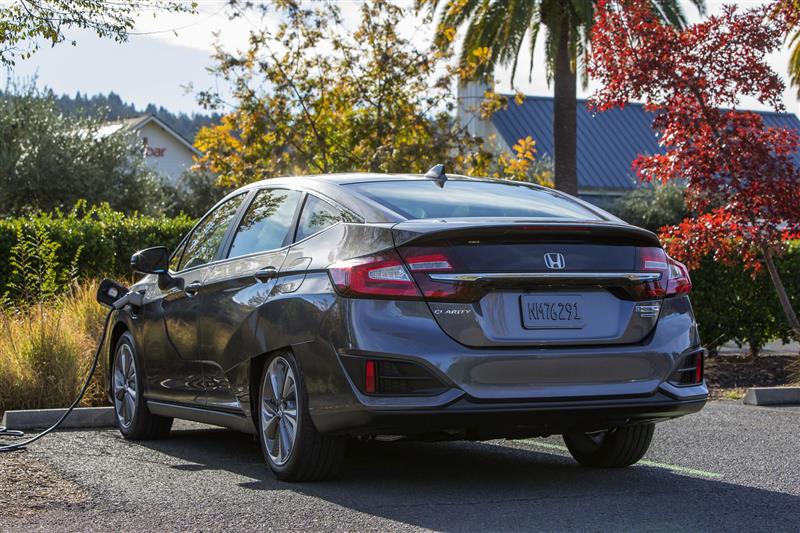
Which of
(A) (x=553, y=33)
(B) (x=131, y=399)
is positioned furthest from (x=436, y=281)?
(A) (x=553, y=33)

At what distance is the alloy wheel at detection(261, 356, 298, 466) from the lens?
649 cm

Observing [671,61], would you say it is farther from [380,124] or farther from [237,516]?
[237,516]

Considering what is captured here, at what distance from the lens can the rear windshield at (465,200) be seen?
6555 millimetres

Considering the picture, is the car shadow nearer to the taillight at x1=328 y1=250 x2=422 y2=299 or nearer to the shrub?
the taillight at x1=328 y1=250 x2=422 y2=299

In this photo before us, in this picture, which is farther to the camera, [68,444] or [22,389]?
[22,389]

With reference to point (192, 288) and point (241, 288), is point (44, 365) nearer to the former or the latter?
point (192, 288)

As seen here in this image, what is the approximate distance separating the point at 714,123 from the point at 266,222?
814 cm

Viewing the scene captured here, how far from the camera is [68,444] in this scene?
8453mm

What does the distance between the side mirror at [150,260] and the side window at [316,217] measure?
5.16 ft

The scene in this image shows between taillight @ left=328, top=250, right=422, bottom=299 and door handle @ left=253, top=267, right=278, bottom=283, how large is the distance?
75cm

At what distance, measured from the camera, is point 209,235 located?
8.18 meters

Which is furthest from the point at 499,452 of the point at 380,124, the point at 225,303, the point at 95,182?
the point at 95,182

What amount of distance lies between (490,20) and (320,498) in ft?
59.2

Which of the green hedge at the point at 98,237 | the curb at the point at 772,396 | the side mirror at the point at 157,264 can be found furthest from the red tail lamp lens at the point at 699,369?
the green hedge at the point at 98,237
